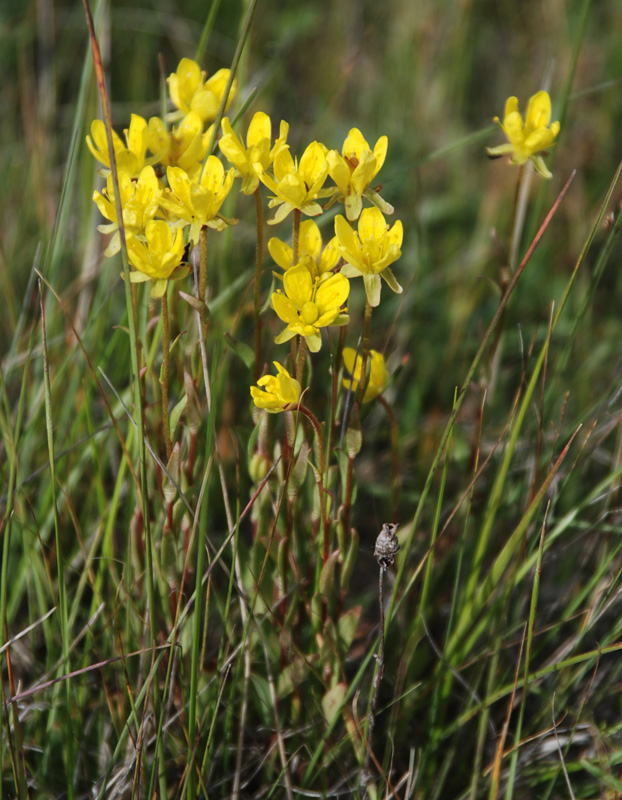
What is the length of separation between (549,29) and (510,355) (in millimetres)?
1851

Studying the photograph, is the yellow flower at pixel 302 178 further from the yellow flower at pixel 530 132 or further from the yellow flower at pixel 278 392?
the yellow flower at pixel 530 132

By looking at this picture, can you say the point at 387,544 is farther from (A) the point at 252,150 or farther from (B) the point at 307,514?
(A) the point at 252,150

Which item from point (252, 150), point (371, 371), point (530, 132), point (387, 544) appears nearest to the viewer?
point (387, 544)

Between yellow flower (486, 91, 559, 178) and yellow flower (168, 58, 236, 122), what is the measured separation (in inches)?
18.6

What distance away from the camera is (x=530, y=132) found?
1.30m

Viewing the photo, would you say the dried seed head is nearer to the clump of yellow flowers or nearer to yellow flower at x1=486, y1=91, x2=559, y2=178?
the clump of yellow flowers

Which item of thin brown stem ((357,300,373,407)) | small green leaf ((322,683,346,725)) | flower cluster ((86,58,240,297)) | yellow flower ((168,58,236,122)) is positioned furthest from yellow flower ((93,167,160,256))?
small green leaf ((322,683,346,725))

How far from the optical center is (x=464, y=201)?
8.81ft

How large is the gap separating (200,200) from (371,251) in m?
0.26

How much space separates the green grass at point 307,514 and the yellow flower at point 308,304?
0.22 ft

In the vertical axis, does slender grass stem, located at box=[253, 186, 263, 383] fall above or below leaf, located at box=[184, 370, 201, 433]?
above

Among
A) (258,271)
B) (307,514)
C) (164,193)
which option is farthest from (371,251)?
(307,514)

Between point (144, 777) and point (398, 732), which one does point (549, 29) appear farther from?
point (144, 777)

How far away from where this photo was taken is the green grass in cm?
116
